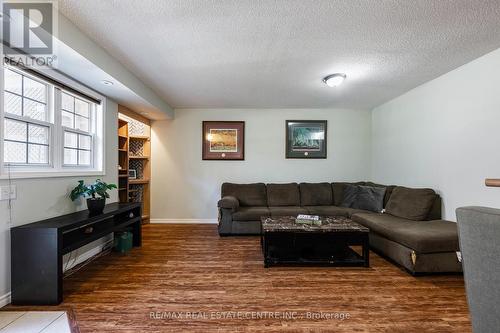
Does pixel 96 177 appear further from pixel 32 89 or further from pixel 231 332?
pixel 231 332

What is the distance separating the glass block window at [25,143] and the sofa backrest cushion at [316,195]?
3842 mm

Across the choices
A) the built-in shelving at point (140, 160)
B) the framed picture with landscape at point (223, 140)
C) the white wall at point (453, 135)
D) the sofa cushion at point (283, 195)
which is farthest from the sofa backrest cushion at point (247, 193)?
the white wall at point (453, 135)

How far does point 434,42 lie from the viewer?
2.22 m

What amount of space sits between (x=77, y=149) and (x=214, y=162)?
2366 mm

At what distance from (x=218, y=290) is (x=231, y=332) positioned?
0.56 metres

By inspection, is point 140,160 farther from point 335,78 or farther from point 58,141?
point 335,78

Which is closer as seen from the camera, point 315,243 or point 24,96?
point 24,96

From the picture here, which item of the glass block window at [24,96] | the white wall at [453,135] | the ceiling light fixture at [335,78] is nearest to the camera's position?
the glass block window at [24,96]

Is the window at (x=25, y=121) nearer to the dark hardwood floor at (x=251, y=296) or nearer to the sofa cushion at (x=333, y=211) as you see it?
the dark hardwood floor at (x=251, y=296)

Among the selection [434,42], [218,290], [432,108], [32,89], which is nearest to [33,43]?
[32,89]

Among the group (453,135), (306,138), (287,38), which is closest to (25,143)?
(287,38)

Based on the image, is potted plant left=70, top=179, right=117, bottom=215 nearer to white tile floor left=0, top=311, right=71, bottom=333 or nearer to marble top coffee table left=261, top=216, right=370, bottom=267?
white tile floor left=0, top=311, right=71, bottom=333

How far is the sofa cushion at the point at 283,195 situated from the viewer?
169 inches

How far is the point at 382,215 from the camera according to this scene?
333cm
